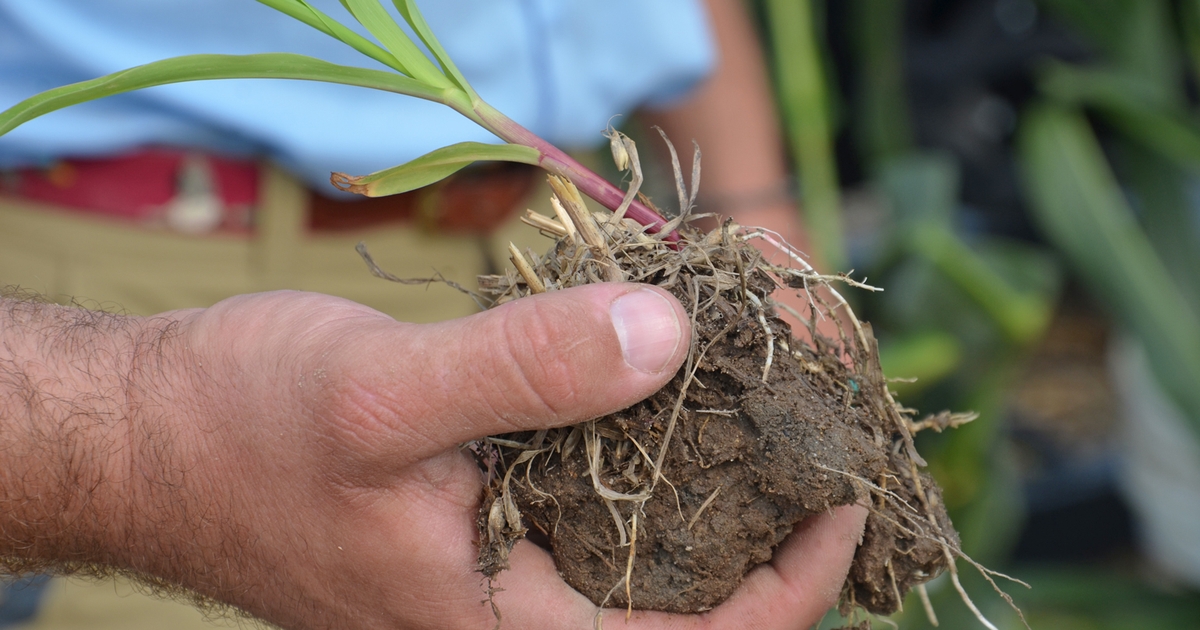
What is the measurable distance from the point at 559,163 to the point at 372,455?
259mm

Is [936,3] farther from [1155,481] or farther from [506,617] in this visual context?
[506,617]

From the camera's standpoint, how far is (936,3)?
91.6 inches

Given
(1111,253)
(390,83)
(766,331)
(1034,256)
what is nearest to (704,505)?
(766,331)

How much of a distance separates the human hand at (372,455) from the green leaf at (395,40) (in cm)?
19

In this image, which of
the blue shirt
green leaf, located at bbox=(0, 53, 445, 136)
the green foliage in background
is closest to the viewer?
green leaf, located at bbox=(0, 53, 445, 136)

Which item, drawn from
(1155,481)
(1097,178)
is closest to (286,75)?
(1097,178)

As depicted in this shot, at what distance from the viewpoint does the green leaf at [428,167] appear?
2.04 feet

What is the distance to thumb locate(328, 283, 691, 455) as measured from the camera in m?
0.56

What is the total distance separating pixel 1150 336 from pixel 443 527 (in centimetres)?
138

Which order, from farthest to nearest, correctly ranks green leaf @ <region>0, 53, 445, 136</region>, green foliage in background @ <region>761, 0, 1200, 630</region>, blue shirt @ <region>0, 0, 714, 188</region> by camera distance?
green foliage in background @ <region>761, 0, 1200, 630</region>
blue shirt @ <region>0, 0, 714, 188</region>
green leaf @ <region>0, 53, 445, 136</region>

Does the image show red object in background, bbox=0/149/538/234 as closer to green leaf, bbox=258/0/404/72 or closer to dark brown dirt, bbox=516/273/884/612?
green leaf, bbox=258/0/404/72

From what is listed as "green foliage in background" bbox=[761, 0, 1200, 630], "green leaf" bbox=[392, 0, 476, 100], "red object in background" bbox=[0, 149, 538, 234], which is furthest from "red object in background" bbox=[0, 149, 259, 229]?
"green foliage in background" bbox=[761, 0, 1200, 630]

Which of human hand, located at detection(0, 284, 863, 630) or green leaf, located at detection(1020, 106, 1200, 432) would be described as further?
green leaf, located at detection(1020, 106, 1200, 432)

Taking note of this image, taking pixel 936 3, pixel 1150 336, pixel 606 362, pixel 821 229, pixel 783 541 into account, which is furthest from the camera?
pixel 936 3
